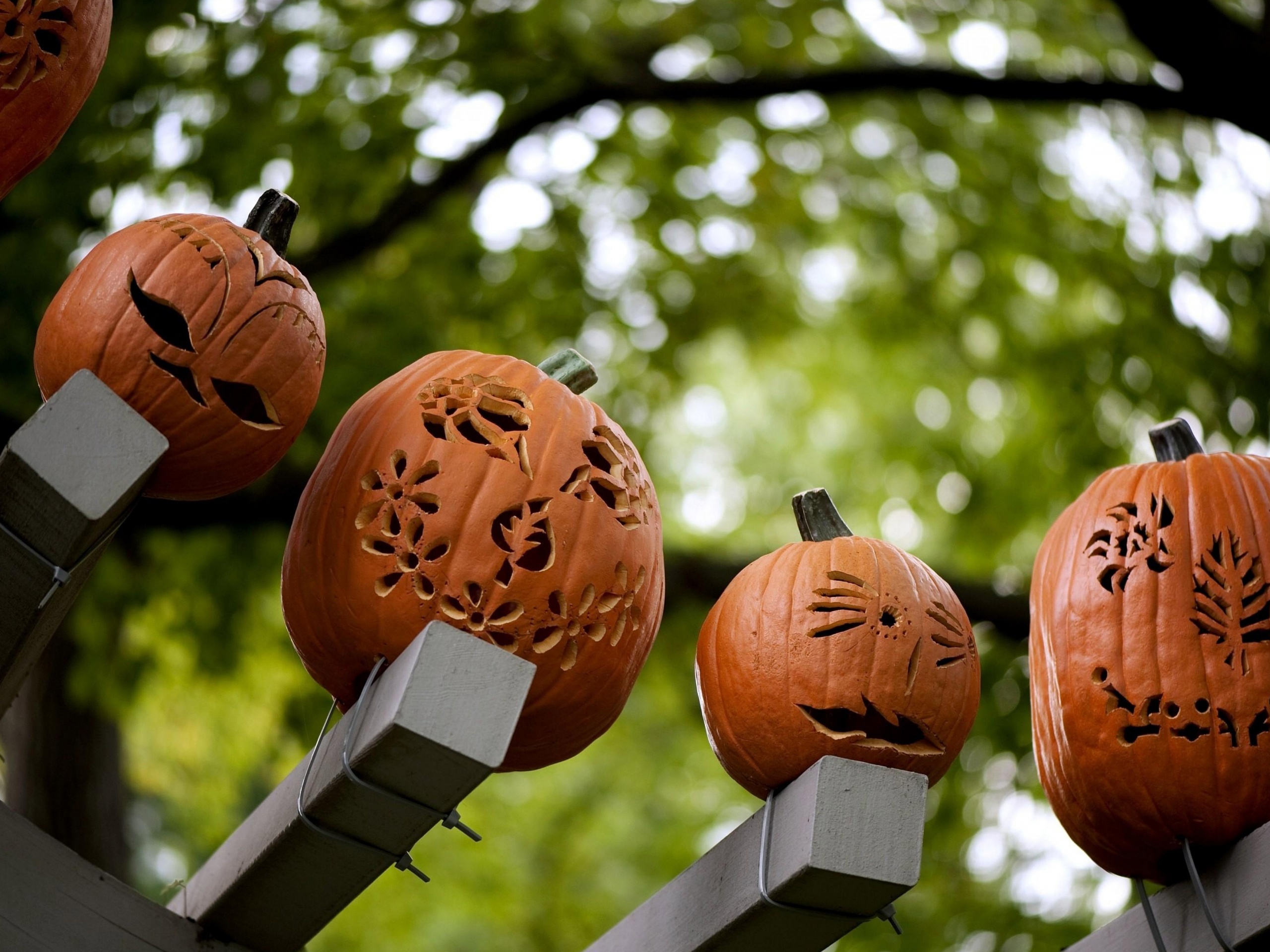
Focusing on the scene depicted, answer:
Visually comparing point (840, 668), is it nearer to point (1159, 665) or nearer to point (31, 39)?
point (1159, 665)

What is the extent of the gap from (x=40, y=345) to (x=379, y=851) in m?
0.63

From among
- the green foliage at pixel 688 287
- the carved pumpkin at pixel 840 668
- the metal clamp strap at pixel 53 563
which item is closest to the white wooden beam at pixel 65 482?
the metal clamp strap at pixel 53 563

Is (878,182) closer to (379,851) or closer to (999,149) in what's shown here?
(999,149)

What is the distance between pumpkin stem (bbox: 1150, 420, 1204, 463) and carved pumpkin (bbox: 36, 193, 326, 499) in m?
1.10

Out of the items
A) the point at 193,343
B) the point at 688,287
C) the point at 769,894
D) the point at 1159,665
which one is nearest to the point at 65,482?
the point at 193,343

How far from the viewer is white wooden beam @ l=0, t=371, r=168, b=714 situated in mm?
1069

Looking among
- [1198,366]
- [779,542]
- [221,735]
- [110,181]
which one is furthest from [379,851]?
[779,542]

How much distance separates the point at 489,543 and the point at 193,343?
352 mm

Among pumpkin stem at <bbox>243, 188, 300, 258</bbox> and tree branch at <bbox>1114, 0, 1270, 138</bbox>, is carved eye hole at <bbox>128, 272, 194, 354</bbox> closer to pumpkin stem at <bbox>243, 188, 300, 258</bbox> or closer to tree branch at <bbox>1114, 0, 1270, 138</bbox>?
pumpkin stem at <bbox>243, 188, 300, 258</bbox>

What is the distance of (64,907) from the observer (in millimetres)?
1356

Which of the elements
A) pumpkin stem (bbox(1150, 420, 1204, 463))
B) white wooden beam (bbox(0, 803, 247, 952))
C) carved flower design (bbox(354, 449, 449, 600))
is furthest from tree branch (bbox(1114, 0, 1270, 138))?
white wooden beam (bbox(0, 803, 247, 952))

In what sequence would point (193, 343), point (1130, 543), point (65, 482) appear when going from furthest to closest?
point (1130, 543), point (193, 343), point (65, 482)

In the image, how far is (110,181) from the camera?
3.41 metres

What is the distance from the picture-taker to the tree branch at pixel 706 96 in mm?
3135
